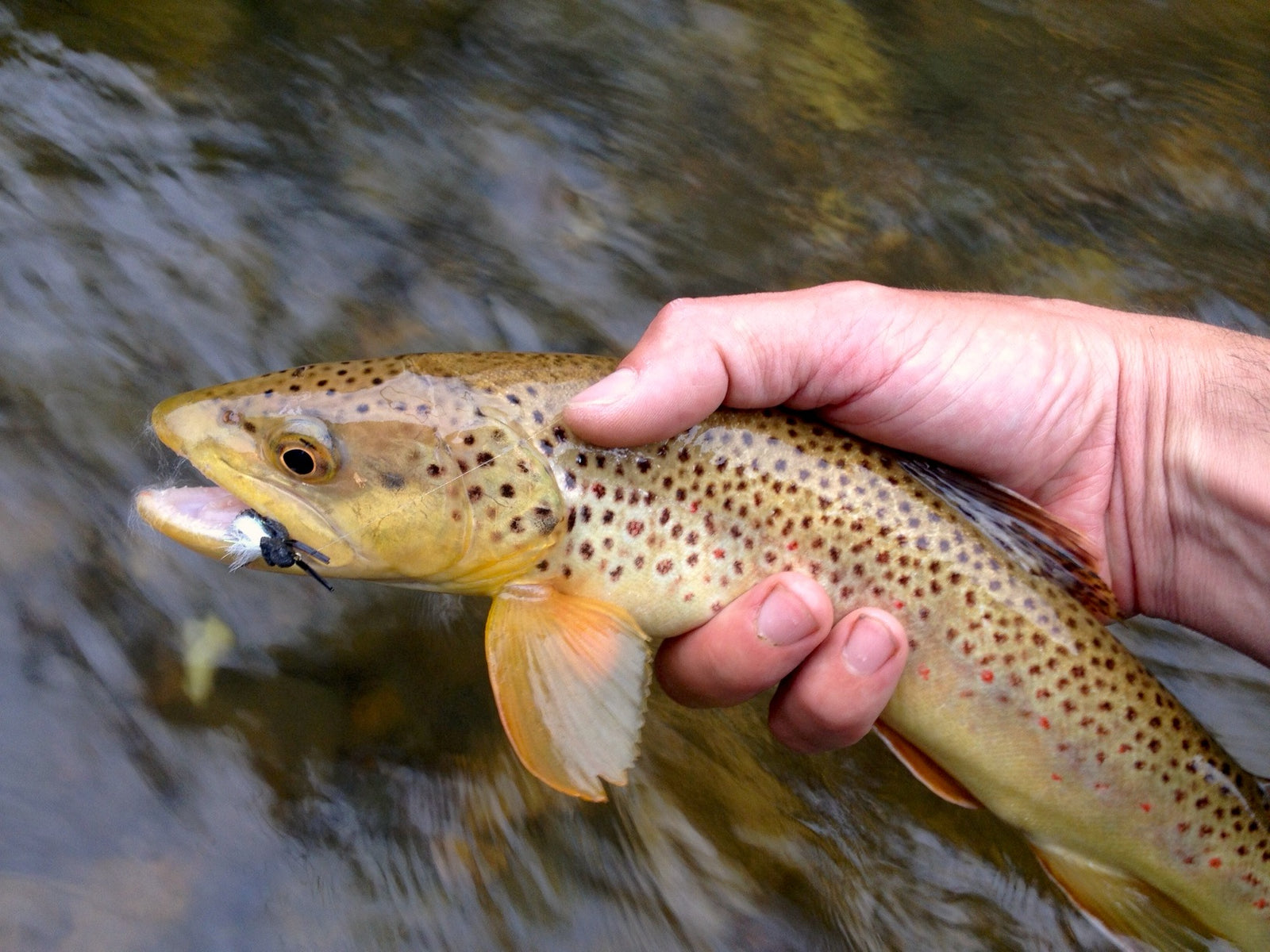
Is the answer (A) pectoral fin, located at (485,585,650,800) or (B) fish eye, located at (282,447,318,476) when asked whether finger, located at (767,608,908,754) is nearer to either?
(A) pectoral fin, located at (485,585,650,800)

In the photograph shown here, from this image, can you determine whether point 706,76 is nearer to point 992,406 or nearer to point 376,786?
point 992,406

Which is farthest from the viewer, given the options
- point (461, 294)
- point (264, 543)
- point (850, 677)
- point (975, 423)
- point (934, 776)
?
point (461, 294)

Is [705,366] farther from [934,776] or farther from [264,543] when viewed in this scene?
[934,776]

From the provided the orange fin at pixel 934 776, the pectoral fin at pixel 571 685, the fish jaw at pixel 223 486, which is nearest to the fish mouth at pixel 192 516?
the fish jaw at pixel 223 486

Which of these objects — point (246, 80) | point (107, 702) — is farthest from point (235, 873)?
point (246, 80)

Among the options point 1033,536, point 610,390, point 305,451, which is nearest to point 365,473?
point 305,451

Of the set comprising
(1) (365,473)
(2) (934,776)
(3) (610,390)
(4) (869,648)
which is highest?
(3) (610,390)

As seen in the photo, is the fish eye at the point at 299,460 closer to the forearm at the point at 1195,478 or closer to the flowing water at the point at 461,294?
the flowing water at the point at 461,294
